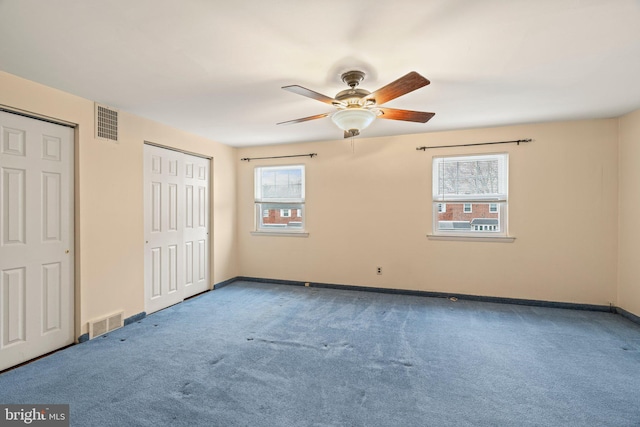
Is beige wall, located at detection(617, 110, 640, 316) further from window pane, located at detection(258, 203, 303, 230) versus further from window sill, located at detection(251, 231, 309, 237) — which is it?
window pane, located at detection(258, 203, 303, 230)

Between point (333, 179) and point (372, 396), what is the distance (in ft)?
10.8

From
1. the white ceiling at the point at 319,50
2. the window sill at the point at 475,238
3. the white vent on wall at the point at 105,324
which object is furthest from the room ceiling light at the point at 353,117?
the white vent on wall at the point at 105,324

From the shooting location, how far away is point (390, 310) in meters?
3.81

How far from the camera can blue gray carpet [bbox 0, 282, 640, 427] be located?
1.89 m

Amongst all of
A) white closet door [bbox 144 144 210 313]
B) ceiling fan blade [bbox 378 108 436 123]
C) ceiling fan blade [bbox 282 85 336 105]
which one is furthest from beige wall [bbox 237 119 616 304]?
ceiling fan blade [bbox 282 85 336 105]

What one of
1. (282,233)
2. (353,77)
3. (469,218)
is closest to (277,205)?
(282,233)

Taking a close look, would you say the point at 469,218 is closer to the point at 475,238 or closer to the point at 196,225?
the point at 475,238

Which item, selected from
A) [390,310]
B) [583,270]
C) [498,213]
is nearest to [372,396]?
[390,310]

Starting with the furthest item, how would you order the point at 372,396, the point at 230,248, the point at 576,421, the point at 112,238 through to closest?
1. the point at 230,248
2. the point at 112,238
3. the point at 372,396
4. the point at 576,421

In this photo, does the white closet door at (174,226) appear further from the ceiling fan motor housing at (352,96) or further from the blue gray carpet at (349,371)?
the ceiling fan motor housing at (352,96)

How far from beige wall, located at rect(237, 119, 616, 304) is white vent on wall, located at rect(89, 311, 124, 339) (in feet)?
7.47

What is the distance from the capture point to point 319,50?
207 centimetres

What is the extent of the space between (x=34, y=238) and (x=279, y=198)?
3.17 m

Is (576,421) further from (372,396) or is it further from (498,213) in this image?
(498,213)
